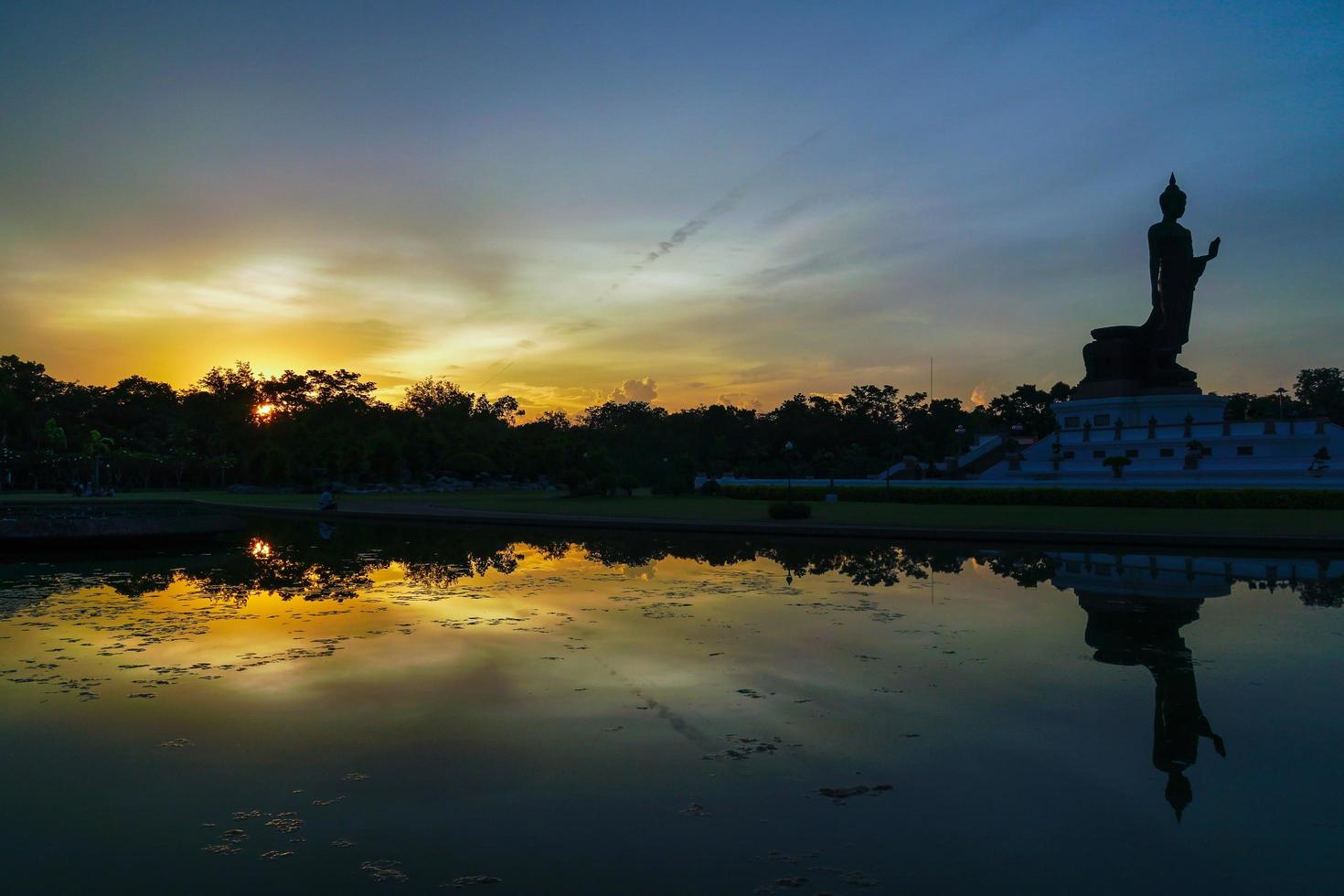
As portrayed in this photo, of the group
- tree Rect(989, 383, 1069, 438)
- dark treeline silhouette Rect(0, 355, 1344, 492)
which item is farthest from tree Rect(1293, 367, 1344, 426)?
tree Rect(989, 383, 1069, 438)

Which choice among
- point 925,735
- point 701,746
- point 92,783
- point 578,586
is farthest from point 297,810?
point 578,586

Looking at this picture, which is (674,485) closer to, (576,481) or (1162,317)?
(576,481)

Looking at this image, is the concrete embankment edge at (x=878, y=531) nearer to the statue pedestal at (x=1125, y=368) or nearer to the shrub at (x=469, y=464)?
the statue pedestal at (x=1125, y=368)

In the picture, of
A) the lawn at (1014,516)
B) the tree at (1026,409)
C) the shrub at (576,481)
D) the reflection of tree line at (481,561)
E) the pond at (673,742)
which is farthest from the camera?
the tree at (1026,409)

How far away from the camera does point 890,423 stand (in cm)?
8994

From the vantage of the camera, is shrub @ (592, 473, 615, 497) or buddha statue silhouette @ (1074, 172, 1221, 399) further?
buddha statue silhouette @ (1074, 172, 1221, 399)

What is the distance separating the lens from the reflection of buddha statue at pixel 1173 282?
54.4 metres

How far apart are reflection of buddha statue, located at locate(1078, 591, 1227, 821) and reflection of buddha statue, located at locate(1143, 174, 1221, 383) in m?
47.5

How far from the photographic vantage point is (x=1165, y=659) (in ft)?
31.6

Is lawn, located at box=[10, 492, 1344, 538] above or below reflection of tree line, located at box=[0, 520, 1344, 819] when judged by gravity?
above

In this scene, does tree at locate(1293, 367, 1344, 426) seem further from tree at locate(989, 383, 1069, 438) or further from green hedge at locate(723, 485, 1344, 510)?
green hedge at locate(723, 485, 1344, 510)

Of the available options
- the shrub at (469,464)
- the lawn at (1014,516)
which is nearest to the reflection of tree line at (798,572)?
the lawn at (1014,516)

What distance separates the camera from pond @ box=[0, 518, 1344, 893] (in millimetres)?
4758

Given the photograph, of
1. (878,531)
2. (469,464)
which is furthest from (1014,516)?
(469,464)
